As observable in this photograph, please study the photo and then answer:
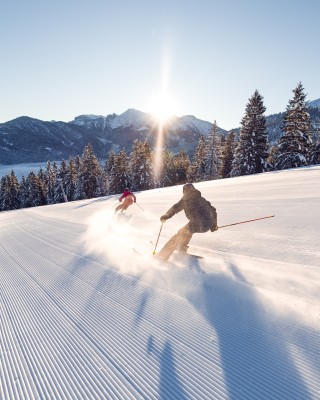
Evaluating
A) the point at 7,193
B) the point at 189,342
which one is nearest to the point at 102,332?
the point at 189,342

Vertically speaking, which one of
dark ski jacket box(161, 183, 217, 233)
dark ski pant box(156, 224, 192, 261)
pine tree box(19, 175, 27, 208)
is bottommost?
pine tree box(19, 175, 27, 208)

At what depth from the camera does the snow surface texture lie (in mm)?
2730

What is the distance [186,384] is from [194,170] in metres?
57.6

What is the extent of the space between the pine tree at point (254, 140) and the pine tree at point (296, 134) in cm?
237

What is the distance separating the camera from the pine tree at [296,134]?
32.4 m

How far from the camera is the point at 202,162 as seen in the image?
50281mm

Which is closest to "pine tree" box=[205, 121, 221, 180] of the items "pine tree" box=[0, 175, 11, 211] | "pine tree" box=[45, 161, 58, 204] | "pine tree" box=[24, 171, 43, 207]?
"pine tree" box=[45, 161, 58, 204]

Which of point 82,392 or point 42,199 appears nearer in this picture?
point 82,392

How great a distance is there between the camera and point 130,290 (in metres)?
4.95

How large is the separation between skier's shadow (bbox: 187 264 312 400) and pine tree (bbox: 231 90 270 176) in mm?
33275

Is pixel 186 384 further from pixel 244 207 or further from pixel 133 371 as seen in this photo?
pixel 244 207

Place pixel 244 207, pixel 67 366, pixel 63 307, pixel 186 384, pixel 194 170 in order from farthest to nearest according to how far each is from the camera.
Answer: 1. pixel 194 170
2. pixel 244 207
3. pixel 63 307
4. pixel 67 366
5. pixel 186 384

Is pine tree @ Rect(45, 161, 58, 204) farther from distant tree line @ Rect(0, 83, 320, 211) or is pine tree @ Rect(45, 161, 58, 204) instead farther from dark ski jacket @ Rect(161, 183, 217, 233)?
dark ski jacket @ Rect(161, 183, 217, 233)

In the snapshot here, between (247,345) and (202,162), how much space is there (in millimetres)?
48276
